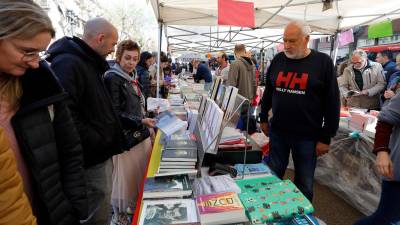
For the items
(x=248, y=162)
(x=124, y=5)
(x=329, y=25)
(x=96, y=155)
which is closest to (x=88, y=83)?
(x=96, y=155)

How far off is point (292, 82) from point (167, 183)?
3.84ft

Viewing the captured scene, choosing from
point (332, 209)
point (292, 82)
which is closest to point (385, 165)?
point (292, 82)

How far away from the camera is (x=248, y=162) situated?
178 centimetres

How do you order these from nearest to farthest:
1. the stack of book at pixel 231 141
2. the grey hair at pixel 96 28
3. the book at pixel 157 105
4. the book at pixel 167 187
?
the book at pixel 167 187
the grey hair at pixel 96 28
the stack of book at pixel 231 141
the book at pixel 157 105

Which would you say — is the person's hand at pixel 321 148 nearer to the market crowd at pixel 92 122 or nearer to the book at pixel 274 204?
the market crowd at pixel 92 122

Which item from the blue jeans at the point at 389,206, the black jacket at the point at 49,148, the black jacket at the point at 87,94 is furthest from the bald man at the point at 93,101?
the blue jeans at the point at 389,206

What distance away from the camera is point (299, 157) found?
2018mm

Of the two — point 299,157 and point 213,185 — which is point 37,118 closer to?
point 213,185

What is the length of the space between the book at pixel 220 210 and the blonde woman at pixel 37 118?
558 mm

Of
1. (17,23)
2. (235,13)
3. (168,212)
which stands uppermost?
(235,13)

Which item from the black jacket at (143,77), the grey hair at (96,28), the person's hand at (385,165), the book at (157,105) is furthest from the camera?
the black jacket at (143,77)

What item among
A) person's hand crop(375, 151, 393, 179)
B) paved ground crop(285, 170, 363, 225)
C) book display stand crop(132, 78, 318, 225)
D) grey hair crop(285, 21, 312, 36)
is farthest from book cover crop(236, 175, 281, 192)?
paved ground crop(285, 170, 363, 225)

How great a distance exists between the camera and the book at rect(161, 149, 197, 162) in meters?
1.45

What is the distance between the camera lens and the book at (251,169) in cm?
162
